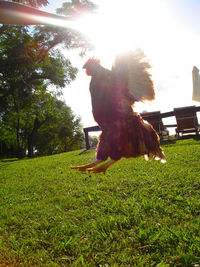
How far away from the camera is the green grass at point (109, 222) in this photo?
126 inches

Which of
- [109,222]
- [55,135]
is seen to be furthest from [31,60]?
Result: [55,135]

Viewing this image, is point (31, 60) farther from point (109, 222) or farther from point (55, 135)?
point (55, 135)

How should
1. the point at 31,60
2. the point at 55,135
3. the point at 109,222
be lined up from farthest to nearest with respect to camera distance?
the point at 55,135 < the point at 109,222 < the point at 31,60

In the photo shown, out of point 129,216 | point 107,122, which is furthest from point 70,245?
point 107,122

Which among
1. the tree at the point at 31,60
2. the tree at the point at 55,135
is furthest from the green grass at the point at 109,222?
the tree at the point at 55,135

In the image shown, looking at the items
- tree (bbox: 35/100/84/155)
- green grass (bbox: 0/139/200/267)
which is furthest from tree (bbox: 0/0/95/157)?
tree (bbox: 35/100/84/155)

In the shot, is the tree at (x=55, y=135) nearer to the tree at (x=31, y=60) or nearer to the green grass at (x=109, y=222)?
the green grass at (x=109, y=222)

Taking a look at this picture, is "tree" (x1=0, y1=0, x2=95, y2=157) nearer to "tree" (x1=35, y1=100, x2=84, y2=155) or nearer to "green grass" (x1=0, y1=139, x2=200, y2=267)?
"green grass" (x1=0, y1=139, x2=200, y2=267)

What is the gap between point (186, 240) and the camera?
3189mm

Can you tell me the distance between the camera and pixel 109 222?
4105 mm

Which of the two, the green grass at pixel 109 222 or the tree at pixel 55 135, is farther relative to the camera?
the tree at pixel 55 135

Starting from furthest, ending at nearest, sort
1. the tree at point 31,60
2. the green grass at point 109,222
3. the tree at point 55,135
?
the tree at point 55,135
the green grass at point 109,222
the tree at point 31,60

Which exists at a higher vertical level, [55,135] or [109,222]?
[55,135]

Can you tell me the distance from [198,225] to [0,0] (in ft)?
13.7
